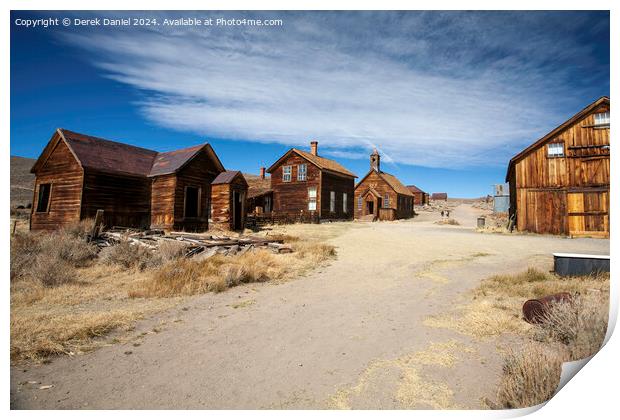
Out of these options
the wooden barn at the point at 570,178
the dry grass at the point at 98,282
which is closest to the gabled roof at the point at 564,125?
the wooden barn at the point at 570,178

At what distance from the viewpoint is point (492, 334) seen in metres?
4.00

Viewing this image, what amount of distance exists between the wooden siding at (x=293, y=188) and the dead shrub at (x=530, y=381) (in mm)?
23214

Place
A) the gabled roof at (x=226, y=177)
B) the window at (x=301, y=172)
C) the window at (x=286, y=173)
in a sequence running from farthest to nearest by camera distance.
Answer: the window at (x=286, y=173) < the window at (x=301, y=172) < the gabled roof at (x=226, y=177)

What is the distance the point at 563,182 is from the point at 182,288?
678 inches

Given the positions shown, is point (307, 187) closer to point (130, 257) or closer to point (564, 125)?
point (564, 125)

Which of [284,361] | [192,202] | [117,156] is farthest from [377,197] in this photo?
[284,361]

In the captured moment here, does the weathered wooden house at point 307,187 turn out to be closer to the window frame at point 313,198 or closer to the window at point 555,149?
the window frame at point 313,198

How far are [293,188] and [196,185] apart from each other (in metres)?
11.3

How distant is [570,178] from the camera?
14.7 m

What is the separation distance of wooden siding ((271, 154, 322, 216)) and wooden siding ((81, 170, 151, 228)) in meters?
12.3

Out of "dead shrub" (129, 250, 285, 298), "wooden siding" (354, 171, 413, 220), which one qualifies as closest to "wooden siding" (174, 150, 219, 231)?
"dead shrub" (129, 250, 285, 298)

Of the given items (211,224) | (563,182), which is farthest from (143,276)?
(563,182)

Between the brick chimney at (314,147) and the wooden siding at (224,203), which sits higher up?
the brick chimney at (314,147)

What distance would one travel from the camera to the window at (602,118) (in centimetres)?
1356
